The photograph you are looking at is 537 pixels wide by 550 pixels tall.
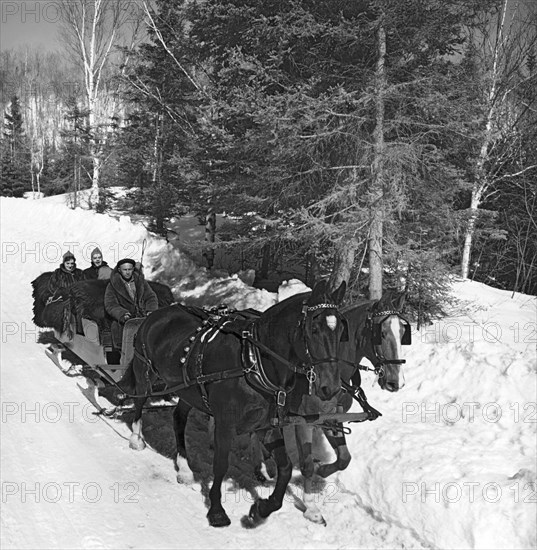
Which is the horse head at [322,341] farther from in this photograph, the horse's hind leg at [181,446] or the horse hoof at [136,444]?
the horse hoof at [136,444]

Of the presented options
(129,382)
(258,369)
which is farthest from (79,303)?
(258,369)

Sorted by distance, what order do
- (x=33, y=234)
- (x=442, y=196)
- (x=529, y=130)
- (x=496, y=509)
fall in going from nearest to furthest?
(x=496, y=509) → (x=442, y=196) → (x=529, y=130) → (x=33, y=234)

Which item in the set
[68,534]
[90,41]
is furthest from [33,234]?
[68,534]

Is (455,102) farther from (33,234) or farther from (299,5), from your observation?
(33,234)

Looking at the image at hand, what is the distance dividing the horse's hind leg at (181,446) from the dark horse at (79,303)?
2.28m

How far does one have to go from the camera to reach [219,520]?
452 centimetres

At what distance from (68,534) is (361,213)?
241 inches

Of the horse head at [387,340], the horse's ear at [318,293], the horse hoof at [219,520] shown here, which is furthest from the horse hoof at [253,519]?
the horse's ear at [318,293]

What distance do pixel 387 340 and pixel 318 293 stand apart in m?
1.27

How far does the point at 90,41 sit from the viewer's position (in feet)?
85.8

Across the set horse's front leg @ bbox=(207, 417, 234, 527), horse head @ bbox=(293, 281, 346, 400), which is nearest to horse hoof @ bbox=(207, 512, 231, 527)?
horse's front leg @ bbox=(207, 417, 234, 527)

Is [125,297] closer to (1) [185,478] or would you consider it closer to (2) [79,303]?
(2) [79,303]

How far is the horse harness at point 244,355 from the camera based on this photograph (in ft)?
13.2

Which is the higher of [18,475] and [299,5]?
[299,5]
